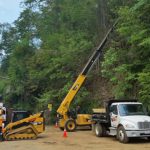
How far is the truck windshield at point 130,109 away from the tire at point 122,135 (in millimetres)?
1063

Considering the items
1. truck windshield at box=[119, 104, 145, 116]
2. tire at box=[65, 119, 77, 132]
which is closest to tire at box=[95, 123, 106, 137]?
truck windshield at box=[119, 104, 145, 116]

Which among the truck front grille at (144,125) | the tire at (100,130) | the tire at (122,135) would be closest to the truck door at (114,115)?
the tire at (122,135)

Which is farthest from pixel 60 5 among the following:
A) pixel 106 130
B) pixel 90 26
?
pixel 106 130

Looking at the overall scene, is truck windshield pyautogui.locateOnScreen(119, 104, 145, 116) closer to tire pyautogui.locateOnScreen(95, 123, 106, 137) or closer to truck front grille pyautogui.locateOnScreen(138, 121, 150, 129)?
truck front grille pyautogui.locateOnScreen(138, 121, 150, 129)

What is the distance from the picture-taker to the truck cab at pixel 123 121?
69.8 feet

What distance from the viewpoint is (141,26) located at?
1125 inches

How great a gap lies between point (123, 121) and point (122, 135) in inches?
29.4

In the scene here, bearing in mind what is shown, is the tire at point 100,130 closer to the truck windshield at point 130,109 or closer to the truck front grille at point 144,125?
the truck windshield at point 130,109

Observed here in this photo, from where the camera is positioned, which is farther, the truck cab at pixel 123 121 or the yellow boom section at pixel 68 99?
the yellow boom section at pixel 68 99

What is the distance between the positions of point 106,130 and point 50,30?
30532 millimetres

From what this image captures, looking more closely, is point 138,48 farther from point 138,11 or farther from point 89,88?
point 89,88

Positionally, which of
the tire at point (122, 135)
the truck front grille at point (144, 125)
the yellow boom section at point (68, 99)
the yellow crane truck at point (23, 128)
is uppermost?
the yellow boom section at point (68, 99)

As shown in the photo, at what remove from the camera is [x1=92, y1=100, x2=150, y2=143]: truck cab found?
21.3 meters

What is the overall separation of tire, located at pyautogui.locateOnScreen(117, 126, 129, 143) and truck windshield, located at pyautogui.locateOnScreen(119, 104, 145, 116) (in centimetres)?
106
